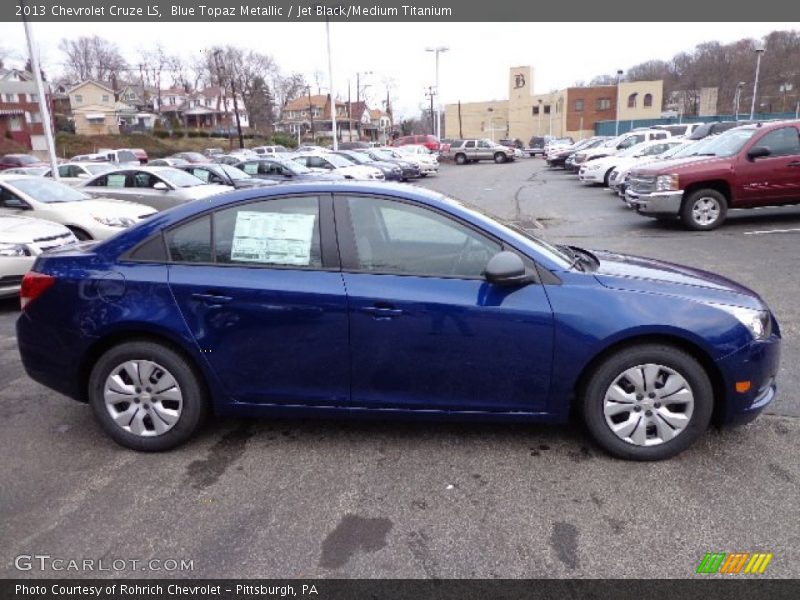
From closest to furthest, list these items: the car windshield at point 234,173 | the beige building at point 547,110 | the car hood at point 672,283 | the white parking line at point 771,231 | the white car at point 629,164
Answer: the car hood at point 672,283, the white parking line at point 771,231, the white car at point 629,164, the car windshield at point 234,173, the beige building at point 547,110

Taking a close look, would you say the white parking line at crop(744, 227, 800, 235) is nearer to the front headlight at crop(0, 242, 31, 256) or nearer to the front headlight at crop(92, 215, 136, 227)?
the front headlight at crop(92, 215, 136, 227)

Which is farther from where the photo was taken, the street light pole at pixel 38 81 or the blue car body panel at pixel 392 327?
the street light pole at pixel 38 81

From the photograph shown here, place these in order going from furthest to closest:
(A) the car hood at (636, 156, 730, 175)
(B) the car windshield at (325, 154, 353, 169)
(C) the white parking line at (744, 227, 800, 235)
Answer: (B) the car windshield at (325, 154, 353, 169), (A) the car hood at (636, 156, 730, 175), (C) the white parking line at (744, 227, 800, 235)

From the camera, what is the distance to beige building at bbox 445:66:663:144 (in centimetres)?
7231

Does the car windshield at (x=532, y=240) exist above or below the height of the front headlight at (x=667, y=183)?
above

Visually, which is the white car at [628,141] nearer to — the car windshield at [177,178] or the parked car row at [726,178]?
the parked car row at [726,178]

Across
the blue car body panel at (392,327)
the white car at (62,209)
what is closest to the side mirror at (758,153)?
the blue car body panel at (392,327)

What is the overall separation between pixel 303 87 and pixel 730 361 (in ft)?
279

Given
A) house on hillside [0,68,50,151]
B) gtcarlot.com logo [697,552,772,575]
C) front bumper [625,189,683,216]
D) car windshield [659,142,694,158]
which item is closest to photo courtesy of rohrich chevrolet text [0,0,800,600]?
gtcarlot.com logo [697,552,772,575]

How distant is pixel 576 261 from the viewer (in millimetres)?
3635

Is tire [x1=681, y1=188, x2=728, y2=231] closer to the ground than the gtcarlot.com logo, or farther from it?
farther from it

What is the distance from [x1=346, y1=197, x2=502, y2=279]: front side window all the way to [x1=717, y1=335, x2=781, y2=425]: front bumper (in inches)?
56.7

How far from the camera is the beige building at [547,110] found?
72.3m

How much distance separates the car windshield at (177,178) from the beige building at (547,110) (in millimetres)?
64284
